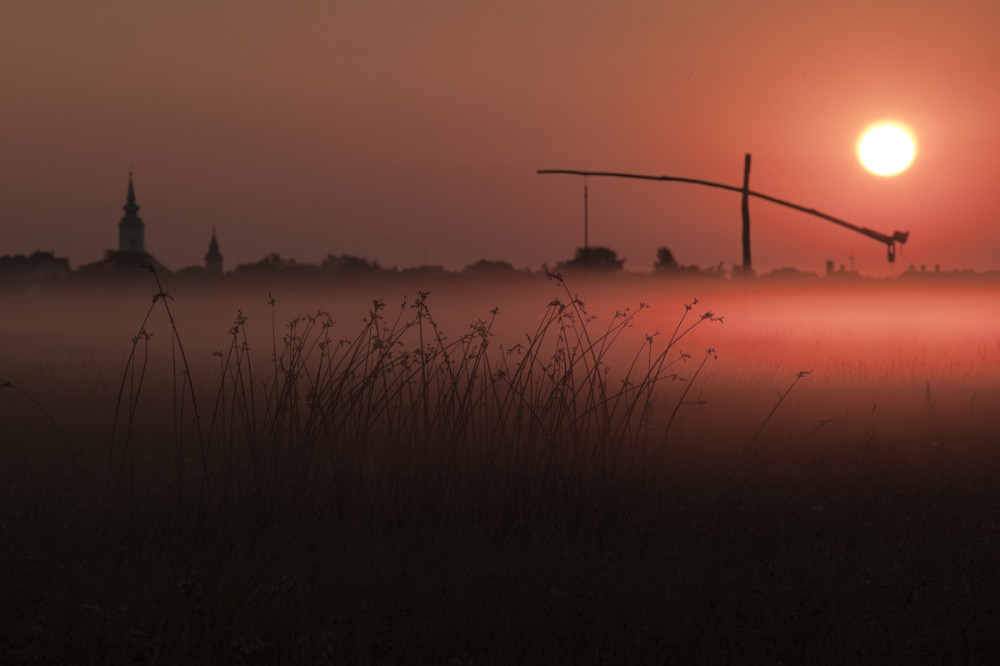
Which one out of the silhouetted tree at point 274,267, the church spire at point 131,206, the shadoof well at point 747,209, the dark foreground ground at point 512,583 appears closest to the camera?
the dark foreground ground at point 512,583

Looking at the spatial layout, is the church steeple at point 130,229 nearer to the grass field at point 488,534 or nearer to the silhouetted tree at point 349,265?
the silhouetted tree at point 349,265

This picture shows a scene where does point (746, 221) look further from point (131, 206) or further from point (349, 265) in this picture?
point (131, 206)

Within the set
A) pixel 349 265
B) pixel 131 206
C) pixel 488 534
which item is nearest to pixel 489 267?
pixel 349 265

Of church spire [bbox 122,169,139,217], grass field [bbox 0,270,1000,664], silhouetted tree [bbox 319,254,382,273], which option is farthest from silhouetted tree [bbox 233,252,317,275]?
church spire [bbox 122,169,139,217]

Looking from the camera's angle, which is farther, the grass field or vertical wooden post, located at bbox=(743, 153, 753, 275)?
vertical wooden post, located at bbox=(743, 153, 753, 275)

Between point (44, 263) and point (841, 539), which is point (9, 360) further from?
point (44, 263)

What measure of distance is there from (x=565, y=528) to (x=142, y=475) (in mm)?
3232

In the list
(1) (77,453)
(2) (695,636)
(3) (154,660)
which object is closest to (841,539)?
(2) (695,636)

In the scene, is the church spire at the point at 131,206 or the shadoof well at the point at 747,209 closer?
the shadoof well at the point at 747,209

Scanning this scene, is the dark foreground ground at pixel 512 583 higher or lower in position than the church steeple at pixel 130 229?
lower

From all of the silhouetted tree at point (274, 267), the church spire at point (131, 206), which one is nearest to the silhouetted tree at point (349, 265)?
the silhouetted tree at point (274, 267)

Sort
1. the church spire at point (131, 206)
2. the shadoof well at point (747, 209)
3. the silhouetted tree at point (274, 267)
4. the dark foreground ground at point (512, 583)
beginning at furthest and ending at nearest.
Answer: the church spire at point (131, 206) → the silhouetted tree at point (274, 267) → the shadoof well at point (747, 209) → the dark foreground ground at point (512, 583)

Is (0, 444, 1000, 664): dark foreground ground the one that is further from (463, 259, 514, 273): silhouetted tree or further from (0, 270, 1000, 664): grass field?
(463, 259, 514, 273): silhouetted tree

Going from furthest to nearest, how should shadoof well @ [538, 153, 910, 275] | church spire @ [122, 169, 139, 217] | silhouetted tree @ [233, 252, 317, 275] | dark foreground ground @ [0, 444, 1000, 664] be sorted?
church spire @ [122, 169, 139, 217], silhouetted tree @ [233, 252, 317, 275], shadoof well @ [538, 153, 910, 275], dark foreground ground @ [0, 444, 1000, 664]
